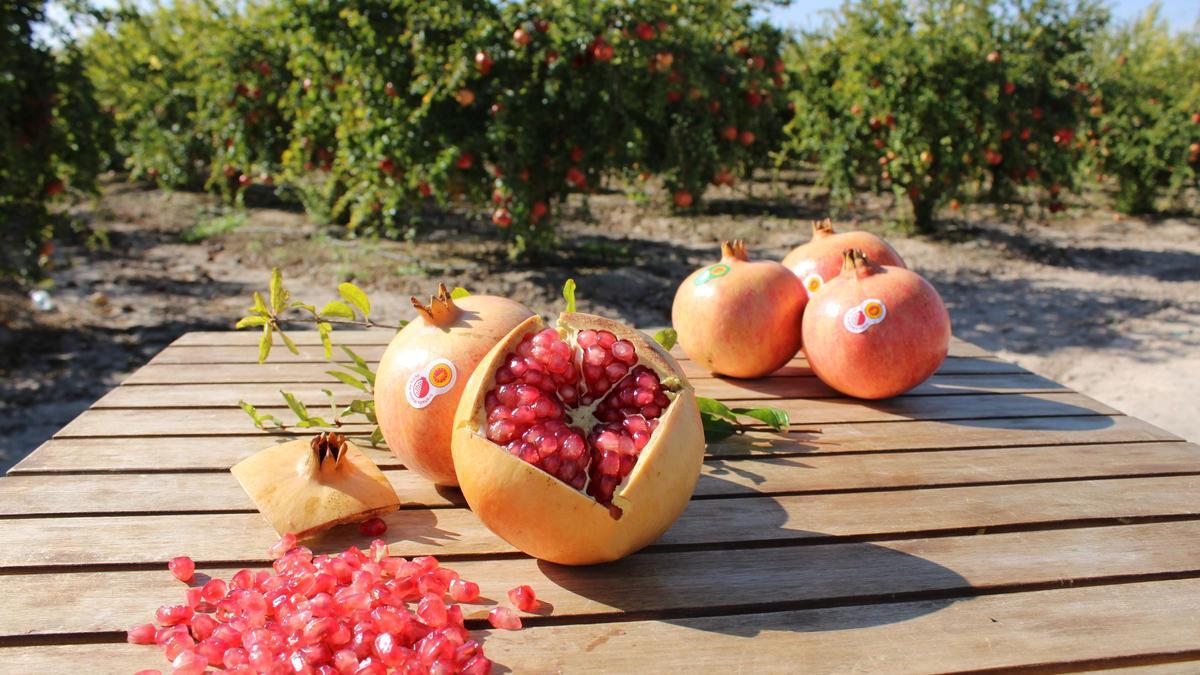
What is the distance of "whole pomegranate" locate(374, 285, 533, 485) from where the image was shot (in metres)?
1.56

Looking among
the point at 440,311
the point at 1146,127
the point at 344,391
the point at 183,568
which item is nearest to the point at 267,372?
the point at 344,391

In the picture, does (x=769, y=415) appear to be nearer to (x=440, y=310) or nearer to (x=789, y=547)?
(x=789, y=547)

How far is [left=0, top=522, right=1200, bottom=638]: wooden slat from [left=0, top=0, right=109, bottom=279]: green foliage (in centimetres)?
393

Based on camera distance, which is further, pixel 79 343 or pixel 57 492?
pixel 79 343

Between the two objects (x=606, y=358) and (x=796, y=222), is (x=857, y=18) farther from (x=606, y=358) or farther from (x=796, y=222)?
(x=606, y=358)

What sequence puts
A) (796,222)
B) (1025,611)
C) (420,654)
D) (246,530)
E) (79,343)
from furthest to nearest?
(796,222) < (79,343) < (246,530) < (1025,611) < (420,654)

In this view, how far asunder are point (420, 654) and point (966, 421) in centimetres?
151

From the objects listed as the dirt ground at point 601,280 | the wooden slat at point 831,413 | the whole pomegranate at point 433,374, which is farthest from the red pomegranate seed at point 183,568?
the dirt ground at point 601,280

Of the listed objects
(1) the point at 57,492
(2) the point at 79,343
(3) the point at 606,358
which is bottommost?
(2) the point at 79,343

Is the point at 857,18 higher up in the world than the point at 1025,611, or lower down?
higher up

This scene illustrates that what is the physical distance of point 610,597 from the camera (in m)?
1.31

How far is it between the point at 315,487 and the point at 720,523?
693mm

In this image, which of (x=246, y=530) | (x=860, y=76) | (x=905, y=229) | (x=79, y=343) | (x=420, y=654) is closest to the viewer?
(x=420, y=654)

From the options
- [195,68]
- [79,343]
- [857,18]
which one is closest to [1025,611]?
[79,343]
